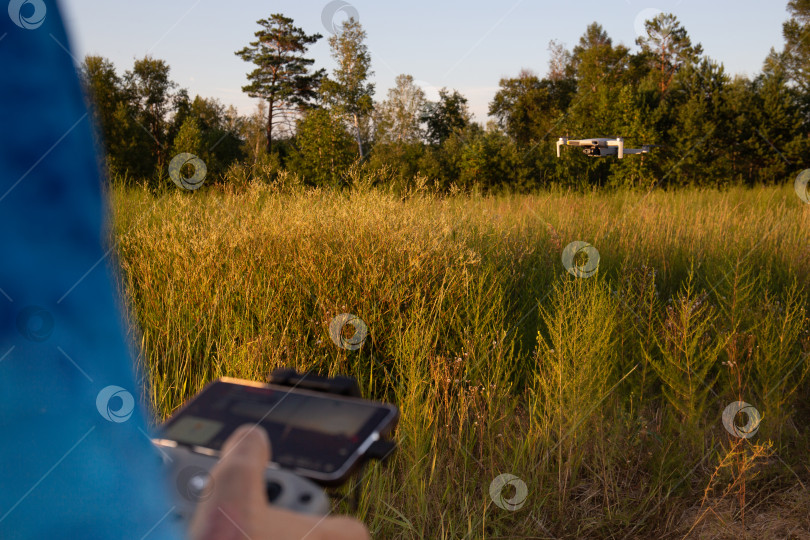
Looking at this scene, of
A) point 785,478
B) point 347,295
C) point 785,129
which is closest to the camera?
point 785,478

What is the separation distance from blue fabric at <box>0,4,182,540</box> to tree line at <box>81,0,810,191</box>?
5.20 meters

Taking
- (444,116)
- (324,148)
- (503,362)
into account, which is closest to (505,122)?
(444,116)

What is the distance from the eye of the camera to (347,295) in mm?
3631

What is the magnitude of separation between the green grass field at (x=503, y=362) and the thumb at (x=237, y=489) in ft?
5.79

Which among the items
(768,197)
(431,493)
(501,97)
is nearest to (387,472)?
(431,493)

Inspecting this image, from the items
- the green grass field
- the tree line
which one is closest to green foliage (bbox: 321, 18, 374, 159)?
the tree line

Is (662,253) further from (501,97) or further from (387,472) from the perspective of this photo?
(501,97)

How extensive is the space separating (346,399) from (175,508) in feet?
0.70

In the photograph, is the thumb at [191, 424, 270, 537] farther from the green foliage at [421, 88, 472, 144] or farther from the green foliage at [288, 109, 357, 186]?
the green foliage at [421, 88, 472, 144]

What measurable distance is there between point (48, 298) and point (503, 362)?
91.0 inches

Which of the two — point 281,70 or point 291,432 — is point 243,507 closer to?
point 291,432

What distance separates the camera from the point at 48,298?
1957 millimetres

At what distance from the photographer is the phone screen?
0.66 meters

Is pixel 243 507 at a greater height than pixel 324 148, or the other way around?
pixel 324 148
